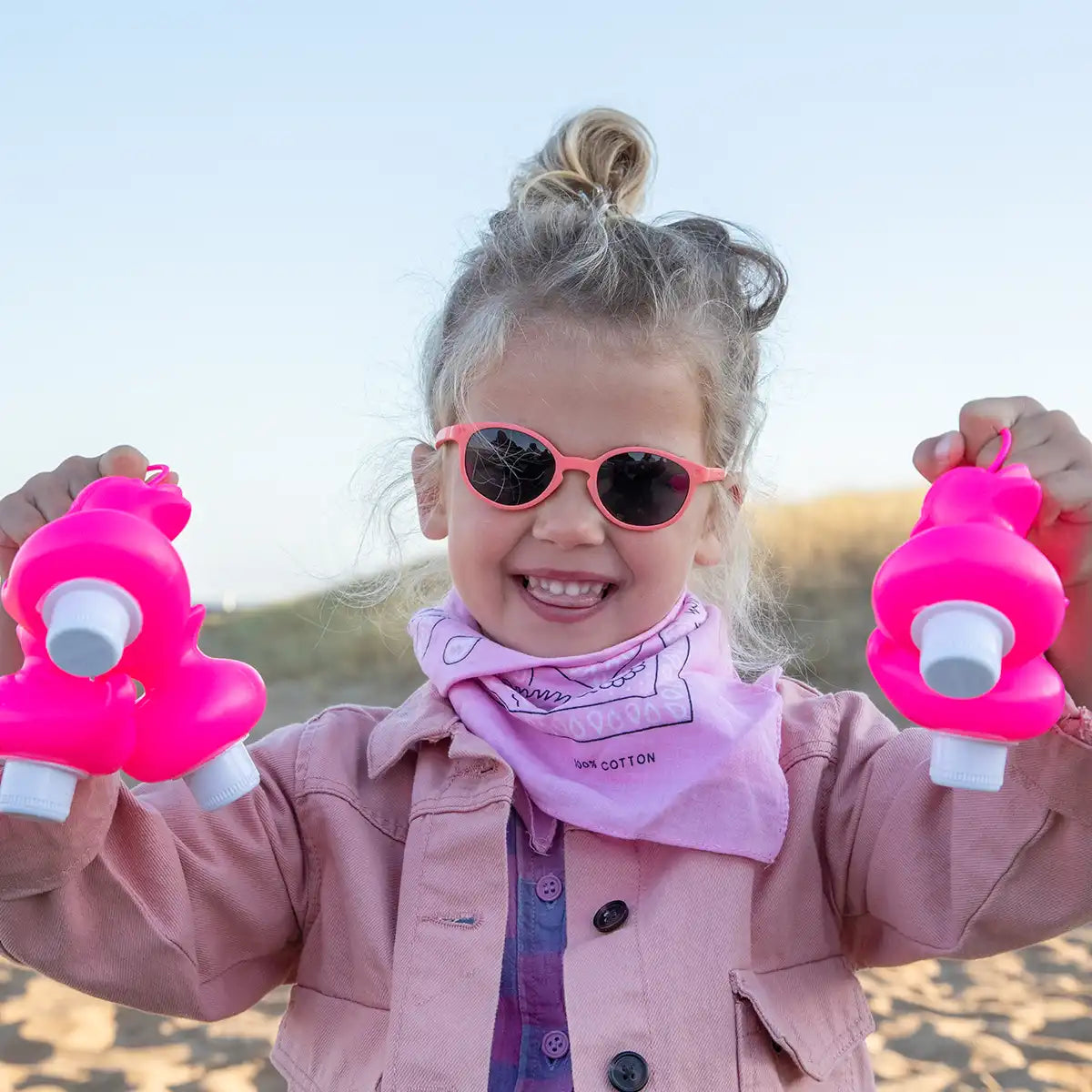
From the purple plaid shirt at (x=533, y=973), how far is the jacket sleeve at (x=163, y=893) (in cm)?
38

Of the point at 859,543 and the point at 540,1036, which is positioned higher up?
the point at 859,543

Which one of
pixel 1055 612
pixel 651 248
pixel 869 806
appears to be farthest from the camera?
pixel 651 248

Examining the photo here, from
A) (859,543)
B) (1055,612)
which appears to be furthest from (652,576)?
(859,543)

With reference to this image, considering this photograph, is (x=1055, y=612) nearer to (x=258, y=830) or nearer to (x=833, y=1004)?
(x=833, y=1004)

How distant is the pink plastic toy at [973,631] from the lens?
1.45 metres

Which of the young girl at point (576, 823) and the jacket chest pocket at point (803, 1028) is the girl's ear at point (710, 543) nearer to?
the young girl at point (576, 823)

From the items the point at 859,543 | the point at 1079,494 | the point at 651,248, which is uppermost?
the point at 859,543

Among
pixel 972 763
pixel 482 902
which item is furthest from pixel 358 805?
pixel 972 763

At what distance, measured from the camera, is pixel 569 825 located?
2.26 metres

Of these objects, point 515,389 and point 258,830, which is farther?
point 515,389

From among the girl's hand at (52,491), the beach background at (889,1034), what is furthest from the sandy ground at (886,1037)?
the girl's hand at (52,491)

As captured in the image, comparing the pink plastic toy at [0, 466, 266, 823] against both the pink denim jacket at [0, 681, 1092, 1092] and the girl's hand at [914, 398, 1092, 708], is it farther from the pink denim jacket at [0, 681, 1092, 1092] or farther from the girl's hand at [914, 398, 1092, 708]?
the girl's hand at [914, 398, 1092, 708]

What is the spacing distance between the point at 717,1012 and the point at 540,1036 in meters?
0.31

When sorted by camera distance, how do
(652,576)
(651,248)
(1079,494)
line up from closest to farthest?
(1079,494), (652,576), (651,248)
